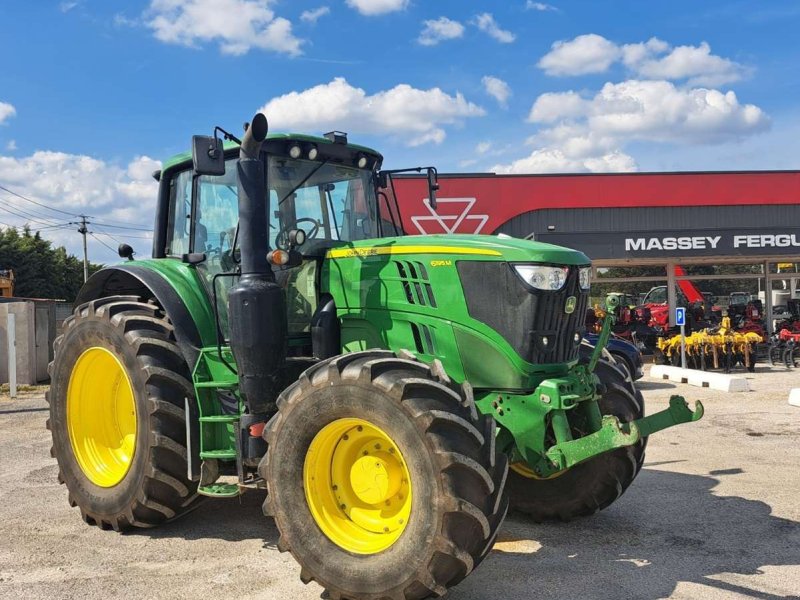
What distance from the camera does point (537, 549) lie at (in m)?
4.93

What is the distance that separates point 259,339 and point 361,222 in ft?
4.75

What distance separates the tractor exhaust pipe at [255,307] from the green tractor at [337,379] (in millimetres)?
14

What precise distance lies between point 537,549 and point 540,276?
1.84 m

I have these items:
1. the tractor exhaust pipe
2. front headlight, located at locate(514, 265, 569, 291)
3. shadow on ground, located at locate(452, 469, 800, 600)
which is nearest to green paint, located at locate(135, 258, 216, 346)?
the tractor exhaust pipe

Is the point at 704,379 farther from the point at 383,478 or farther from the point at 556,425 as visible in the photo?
the point at 383,478

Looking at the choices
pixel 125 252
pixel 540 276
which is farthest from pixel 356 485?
pixel 125 252

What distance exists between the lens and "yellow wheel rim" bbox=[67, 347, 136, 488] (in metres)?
5.80

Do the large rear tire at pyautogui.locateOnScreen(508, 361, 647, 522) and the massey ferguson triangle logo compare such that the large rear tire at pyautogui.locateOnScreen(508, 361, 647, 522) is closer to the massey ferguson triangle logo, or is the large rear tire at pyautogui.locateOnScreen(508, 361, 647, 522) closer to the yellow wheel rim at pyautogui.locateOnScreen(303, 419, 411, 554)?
the yellow wheel rim at pyautogui.locateOnScreen(303, 419, 411, 554)

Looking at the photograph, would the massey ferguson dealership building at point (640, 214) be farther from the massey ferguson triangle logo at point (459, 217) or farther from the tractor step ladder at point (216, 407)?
the tractor step ladder at point (216, 407)

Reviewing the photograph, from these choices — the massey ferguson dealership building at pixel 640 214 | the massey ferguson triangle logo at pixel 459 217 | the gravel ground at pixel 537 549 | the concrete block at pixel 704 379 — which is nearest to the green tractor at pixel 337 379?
the gravel ground at pixel 537 549

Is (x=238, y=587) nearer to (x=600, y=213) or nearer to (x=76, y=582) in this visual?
(x=76, y=582)

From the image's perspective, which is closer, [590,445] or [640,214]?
[590,445]

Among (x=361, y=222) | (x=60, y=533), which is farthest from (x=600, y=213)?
(x=60, y=533)

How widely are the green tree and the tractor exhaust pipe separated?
42025mm
